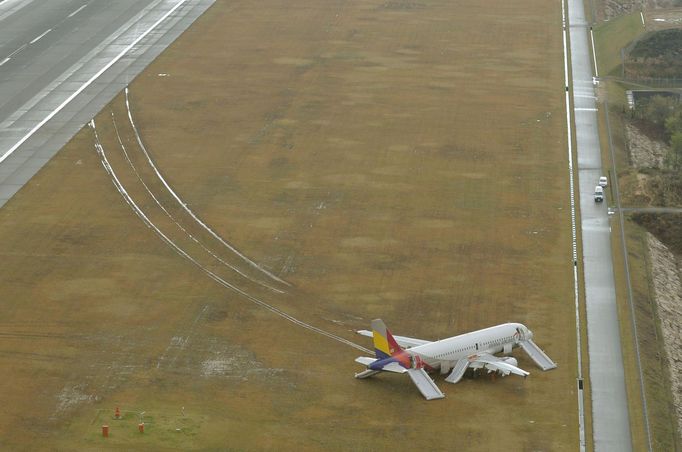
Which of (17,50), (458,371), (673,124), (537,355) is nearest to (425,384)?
(458,371)

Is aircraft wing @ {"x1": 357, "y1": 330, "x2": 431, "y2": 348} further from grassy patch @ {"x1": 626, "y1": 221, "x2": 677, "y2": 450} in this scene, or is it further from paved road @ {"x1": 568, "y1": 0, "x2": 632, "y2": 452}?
grassy patch @ {"x1": 626, "y1": 221, "x2": 677, "y2": 450}

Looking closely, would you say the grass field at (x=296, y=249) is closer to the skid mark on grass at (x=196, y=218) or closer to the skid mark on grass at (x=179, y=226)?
the skid mark on grass at (x=179, y=226)

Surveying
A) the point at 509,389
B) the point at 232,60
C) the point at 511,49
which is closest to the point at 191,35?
the point at 232,60

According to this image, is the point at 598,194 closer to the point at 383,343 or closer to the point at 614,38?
the point at 383,343

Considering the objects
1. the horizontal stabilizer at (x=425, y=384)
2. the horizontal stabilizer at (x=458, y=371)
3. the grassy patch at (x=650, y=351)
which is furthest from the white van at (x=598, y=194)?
the horizontal stabilizer at (x=425, y=384)

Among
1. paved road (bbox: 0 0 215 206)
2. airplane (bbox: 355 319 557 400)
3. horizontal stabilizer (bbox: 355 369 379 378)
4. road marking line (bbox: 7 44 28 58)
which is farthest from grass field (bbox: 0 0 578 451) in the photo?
road marking line (bbox: 7 44 28 58)
